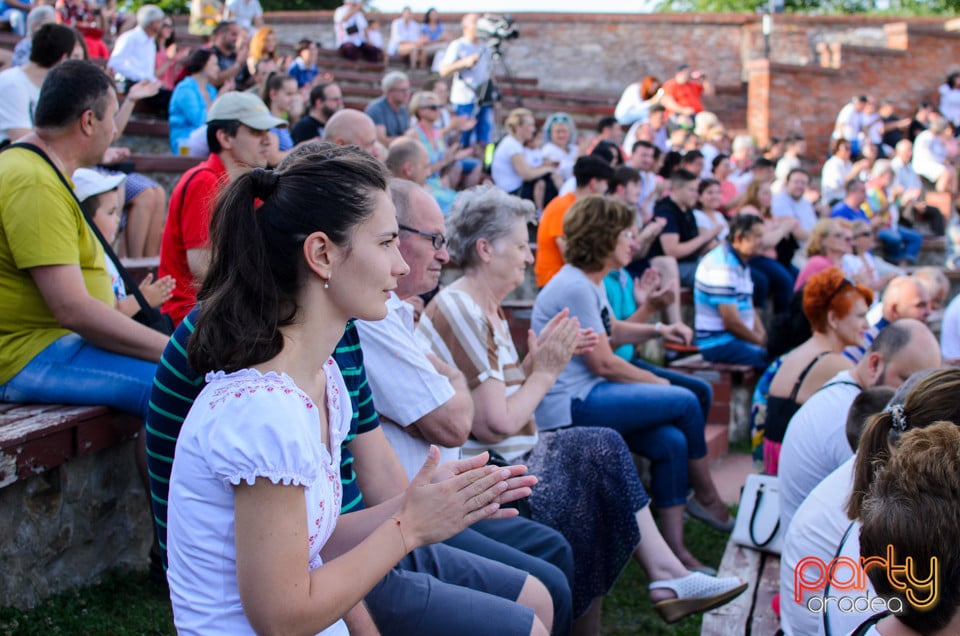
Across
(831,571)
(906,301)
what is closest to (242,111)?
(831,571)

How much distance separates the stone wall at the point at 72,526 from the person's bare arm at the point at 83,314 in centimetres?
43

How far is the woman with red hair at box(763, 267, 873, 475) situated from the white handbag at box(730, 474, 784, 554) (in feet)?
1.23

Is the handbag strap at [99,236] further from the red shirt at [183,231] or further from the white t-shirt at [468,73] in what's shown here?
the white t-shirt at [468,73]

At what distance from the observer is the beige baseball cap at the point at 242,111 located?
425 centimetres

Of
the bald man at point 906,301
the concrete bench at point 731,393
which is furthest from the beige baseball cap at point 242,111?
the concrete bench at point 731,393

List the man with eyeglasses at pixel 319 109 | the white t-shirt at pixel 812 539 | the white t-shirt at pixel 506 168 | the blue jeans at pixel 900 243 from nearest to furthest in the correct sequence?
1. the white t-shirt at pixel 812 539
2. the man with eyeglasses at pixel 319 109
3. the white t-shirt at pixel 506 168
4. the blue jeans at pixel 900 243

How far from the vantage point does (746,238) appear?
694 cm

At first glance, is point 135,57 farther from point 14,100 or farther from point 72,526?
point 72,526

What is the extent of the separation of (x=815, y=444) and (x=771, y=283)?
15.7 feet

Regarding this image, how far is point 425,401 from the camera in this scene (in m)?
2.85

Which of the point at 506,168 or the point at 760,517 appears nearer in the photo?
the point at 760,517

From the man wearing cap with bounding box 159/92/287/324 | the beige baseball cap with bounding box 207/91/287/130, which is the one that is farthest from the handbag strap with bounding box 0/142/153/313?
the beige baseball cap with bounding box 207/91/287/130

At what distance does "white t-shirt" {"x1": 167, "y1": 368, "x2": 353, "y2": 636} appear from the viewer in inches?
64.1

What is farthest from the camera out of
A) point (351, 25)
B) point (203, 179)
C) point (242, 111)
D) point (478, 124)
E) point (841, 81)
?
point (841, 81)
